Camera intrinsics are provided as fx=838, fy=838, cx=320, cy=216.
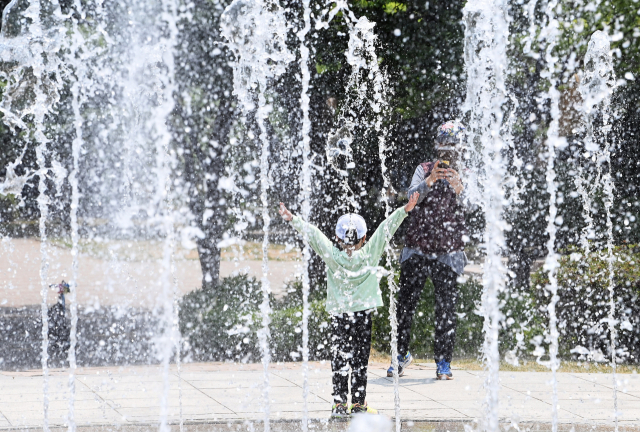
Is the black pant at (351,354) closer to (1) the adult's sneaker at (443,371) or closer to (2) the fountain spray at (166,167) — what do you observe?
(2) the fountain spray at (166,167)

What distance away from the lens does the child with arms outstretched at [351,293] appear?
464cm

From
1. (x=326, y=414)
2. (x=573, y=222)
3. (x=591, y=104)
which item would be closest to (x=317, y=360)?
(x=326, y=414)

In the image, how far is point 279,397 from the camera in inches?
210

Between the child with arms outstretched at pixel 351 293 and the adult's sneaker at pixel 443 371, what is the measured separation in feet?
4.08

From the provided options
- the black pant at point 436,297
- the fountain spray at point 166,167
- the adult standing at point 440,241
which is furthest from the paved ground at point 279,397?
the adult standing at point 440,241

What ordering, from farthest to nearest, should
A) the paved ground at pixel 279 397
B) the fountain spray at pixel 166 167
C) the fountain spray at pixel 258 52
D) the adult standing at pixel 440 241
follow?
the fountain spray at pixel 258 52, the adult standing at pixel 440 241, the fountain spray at pixel 166 167, the paved ground at pixel 279 397

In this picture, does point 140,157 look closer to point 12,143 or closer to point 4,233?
point 12,143

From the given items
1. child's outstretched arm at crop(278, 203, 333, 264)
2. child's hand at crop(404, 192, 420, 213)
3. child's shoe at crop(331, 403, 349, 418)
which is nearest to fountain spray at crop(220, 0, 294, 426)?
child's shoe at crop(331, 403, 349, 418)

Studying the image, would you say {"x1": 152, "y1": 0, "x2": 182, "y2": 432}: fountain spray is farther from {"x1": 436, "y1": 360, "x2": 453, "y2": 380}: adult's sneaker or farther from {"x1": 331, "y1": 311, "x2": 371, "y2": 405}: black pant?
{"x1": 436, "y1": 360, "x2": 453, "y2": 380}: adult's sneaker

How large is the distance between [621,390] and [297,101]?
588cm

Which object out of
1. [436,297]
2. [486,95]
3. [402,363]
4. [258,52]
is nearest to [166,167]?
[258,52]

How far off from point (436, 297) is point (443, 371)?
56 cm

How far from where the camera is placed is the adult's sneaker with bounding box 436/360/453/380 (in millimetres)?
5832

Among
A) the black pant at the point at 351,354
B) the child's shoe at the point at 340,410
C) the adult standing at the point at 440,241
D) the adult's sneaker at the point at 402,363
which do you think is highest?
the adult standing at the point at 440,241
